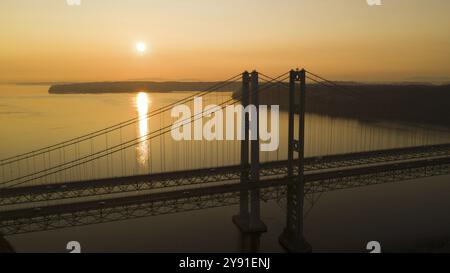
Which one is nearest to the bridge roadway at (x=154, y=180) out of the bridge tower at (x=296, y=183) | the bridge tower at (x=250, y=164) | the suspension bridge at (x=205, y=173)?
the suspension bridge at (x=205, y=173)

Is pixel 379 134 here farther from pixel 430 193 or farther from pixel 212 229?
pixel 212 229

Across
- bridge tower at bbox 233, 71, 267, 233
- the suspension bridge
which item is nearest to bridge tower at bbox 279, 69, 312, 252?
the suspension bridge

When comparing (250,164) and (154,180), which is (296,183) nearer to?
(250,164)

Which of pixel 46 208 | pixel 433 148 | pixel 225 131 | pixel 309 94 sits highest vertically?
pixel 309 94

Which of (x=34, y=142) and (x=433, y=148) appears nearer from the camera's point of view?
(x=433, y=148)


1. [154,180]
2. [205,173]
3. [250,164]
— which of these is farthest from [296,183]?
[154,180]

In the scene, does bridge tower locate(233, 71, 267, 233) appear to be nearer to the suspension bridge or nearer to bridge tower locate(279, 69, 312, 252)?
the suspension bridge
